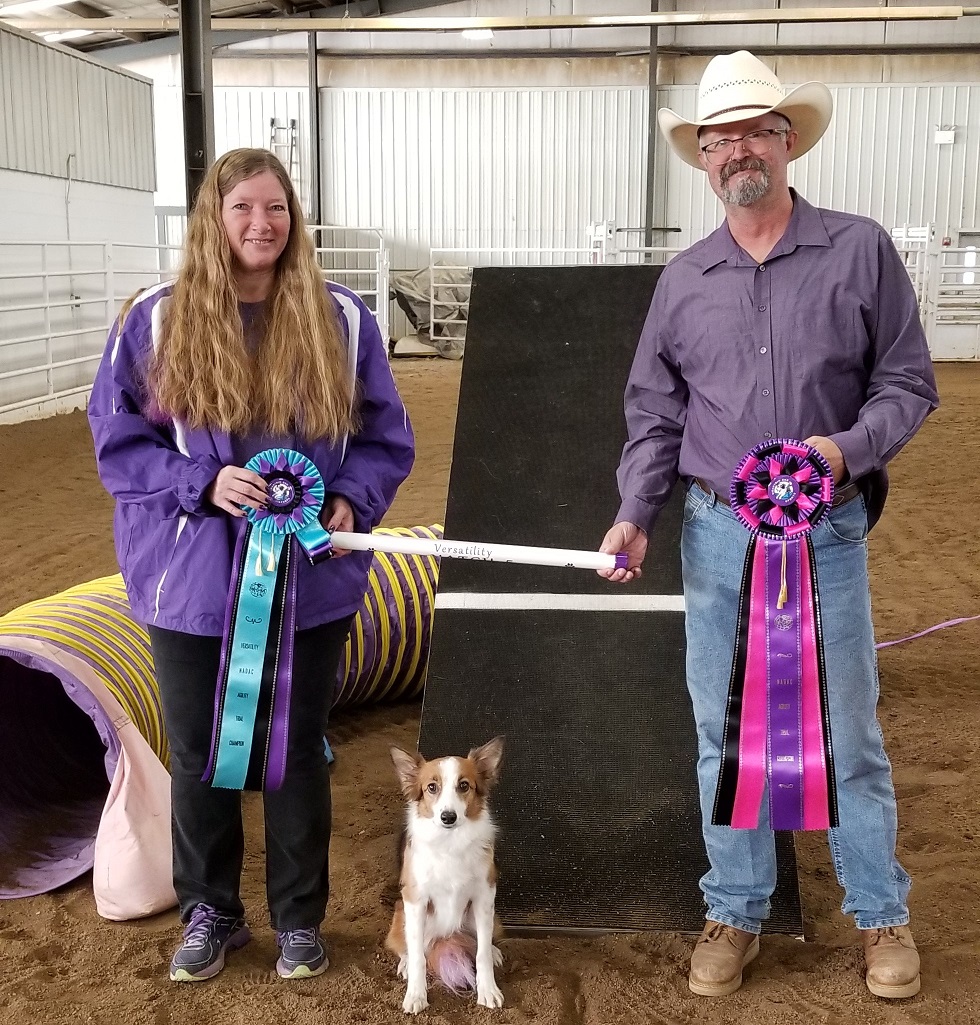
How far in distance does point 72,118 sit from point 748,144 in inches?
484

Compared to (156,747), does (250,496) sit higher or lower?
higher

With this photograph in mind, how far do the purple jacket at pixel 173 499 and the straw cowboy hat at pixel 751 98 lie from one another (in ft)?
2.71

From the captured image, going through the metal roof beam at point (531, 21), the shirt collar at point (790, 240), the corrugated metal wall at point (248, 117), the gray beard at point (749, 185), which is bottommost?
the shirt collar at point (790, 240)

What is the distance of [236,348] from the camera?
2188 mm

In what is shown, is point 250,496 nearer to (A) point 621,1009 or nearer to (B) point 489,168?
(A) point 621,1009

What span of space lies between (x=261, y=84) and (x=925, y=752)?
17.1 m

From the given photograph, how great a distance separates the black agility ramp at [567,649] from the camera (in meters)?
2.76

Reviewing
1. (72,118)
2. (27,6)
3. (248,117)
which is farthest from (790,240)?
(248,117)

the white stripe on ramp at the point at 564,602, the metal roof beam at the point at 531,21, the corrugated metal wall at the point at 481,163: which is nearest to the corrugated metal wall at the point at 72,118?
the metal roof beam at the point at 531,21

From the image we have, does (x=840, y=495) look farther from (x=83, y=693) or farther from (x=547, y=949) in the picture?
(x=83, y=693)

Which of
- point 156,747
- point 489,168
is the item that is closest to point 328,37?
point 489,168

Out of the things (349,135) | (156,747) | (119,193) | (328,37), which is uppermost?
(328,37)

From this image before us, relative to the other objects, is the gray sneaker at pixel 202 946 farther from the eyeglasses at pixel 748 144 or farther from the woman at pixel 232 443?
the eyeglasses at pixel 748 144

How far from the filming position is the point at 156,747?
3197 mm
